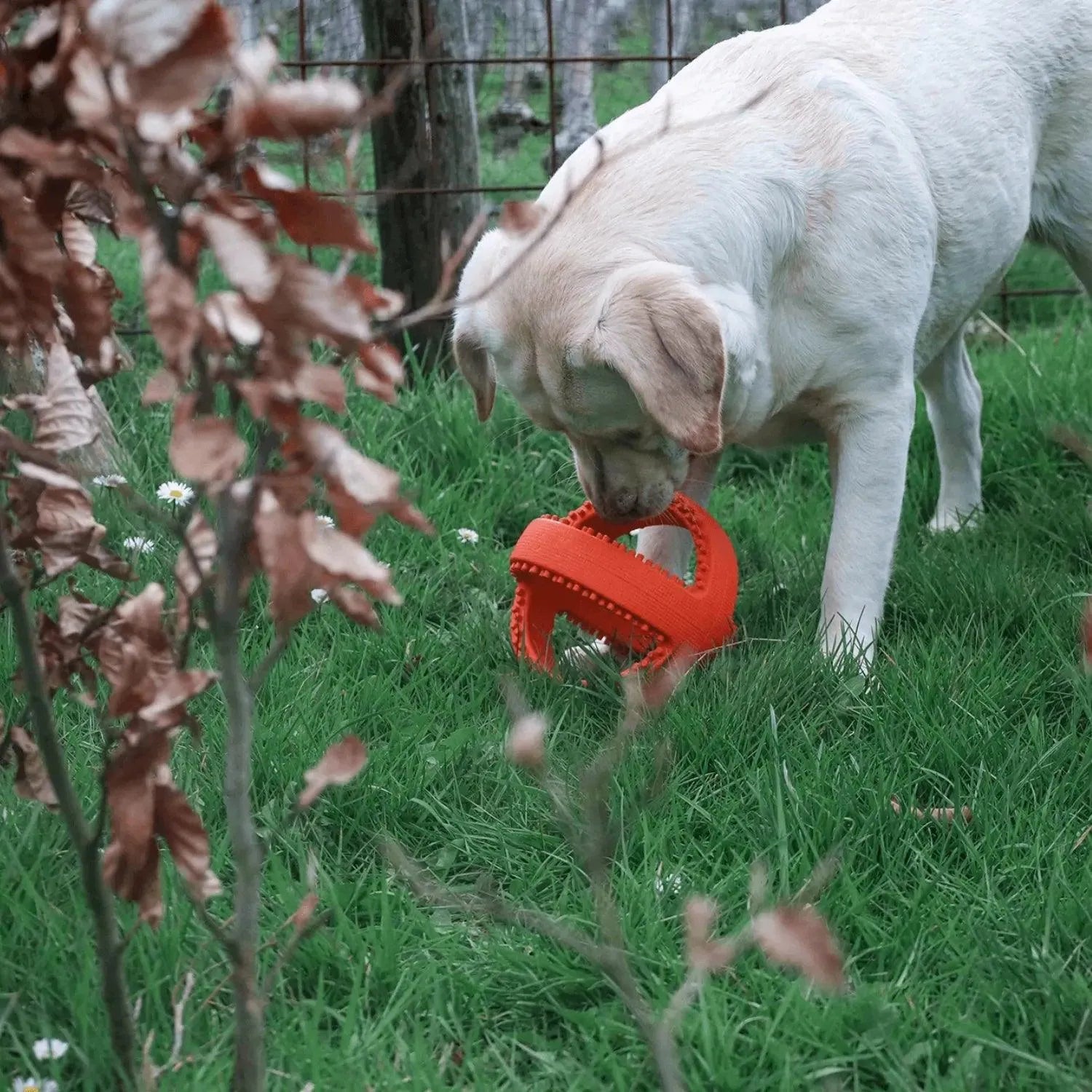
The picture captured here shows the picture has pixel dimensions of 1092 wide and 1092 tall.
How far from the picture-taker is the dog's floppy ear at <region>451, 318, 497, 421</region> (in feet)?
10.1

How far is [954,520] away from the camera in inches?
165

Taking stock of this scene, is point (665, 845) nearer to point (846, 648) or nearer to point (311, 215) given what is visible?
point (846, 648)

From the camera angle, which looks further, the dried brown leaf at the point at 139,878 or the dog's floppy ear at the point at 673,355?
the dog's floppy ear at the point at 673,355

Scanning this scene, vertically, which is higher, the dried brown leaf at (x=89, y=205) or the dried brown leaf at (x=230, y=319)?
the dried brown leaf at (x=230, y=319)

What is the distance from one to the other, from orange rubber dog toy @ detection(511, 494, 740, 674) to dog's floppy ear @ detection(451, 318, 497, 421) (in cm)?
34

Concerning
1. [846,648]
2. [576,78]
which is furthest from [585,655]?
[576,78]

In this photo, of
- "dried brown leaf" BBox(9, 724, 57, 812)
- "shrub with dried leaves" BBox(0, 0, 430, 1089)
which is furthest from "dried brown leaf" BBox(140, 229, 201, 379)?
"dried brown leaf" BBox(9, 724, 57, 812)

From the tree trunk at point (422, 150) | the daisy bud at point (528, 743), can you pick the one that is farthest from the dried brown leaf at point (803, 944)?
the tree trunk at point (422, 150)

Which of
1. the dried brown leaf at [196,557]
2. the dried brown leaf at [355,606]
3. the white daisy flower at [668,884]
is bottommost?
the white daisy flower at [668,884]

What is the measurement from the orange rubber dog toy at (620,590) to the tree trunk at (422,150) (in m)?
2.20

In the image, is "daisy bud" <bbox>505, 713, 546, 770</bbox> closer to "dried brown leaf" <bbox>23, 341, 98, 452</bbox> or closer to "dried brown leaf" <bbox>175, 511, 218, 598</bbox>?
"dried brown leaf" <bbox>175, 511, 218, 598</bbox>

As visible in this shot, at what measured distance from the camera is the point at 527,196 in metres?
6.28

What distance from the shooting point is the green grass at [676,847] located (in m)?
1.88

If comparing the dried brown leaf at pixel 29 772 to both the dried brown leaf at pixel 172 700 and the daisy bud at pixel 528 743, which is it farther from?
the daisy bud at pixel 528 743
